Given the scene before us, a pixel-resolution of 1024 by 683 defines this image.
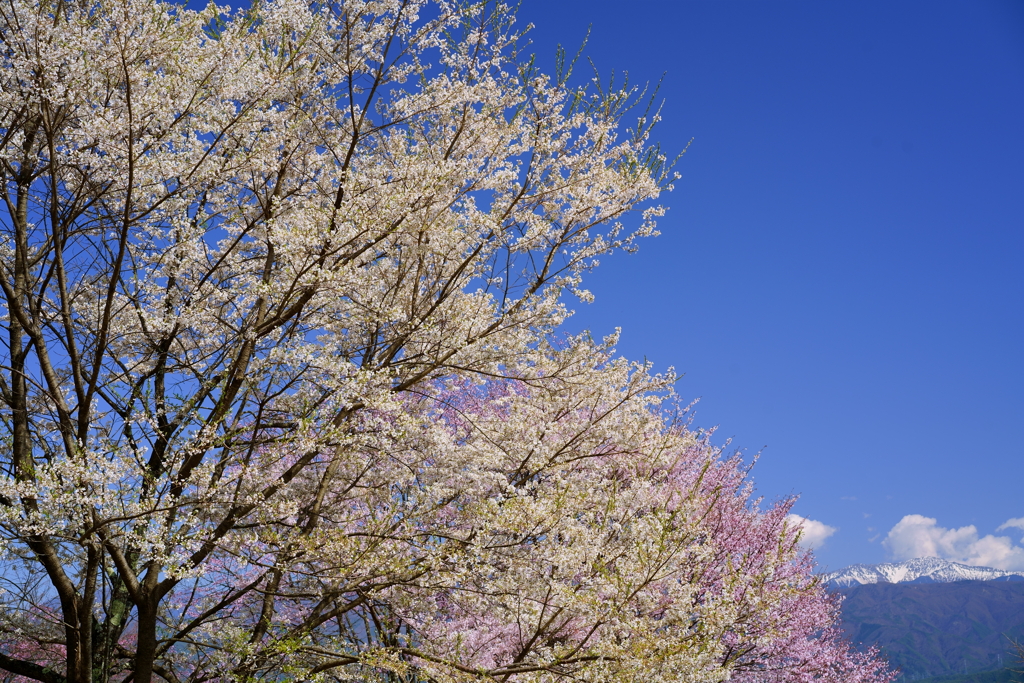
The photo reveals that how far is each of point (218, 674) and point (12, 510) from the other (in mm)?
3251

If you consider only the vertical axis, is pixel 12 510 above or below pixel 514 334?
below

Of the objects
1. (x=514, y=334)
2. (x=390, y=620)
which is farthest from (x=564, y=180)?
(x=390, y=620)

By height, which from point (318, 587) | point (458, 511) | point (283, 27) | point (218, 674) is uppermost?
point (283, 27)

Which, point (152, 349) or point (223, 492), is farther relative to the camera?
point (152, 349)

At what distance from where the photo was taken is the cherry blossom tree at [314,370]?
5367 millimetres

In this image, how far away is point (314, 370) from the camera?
23.6ft

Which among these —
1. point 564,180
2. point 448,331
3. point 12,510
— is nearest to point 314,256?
point 448,331

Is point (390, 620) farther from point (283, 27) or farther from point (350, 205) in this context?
point (283, 27)

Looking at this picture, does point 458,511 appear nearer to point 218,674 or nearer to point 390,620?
point 390,620

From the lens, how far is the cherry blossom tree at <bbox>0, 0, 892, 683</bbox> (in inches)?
211

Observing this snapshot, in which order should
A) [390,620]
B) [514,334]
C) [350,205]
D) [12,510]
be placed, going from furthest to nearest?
[514,334]
[390,620]
[350,205]
[12,510]

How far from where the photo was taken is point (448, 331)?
803 centimetres

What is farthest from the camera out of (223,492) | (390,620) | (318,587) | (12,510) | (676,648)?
(390,620)

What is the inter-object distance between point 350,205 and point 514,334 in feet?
10.3
